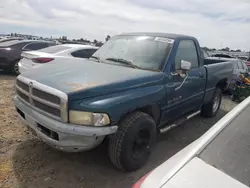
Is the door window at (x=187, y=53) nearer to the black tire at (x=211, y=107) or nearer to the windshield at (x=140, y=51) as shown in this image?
the windshield at (x=140, y=51)

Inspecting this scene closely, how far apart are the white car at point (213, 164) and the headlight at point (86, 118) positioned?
122cm

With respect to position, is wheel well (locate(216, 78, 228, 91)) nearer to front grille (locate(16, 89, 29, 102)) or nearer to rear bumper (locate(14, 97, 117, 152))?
rear bumper (locate(14, 97, 117, 152))

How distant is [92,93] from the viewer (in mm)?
2676

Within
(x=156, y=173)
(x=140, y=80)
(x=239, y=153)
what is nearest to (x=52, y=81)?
(x=140, y=80)

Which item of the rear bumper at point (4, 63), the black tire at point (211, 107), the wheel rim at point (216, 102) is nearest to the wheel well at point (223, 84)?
the black tire at point (211, 107)

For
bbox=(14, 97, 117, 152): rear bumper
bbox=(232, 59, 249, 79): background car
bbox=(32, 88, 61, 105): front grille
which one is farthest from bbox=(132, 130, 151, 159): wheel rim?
bbox=(232, 59, 249, 79): background car

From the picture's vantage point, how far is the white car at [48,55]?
6.78m

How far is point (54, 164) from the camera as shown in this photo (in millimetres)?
3281

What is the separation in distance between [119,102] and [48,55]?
500 cm

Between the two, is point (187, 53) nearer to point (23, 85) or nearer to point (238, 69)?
point (23, 85)

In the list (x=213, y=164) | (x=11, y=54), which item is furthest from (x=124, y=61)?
(x=11, y=54)

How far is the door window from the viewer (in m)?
3.90

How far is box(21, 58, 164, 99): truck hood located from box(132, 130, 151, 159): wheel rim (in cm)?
69

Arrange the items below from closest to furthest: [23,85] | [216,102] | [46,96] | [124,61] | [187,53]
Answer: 1. [46,96]
2. [23,85]
3. [124,61]
4. [187,53]
5. [216,102]
